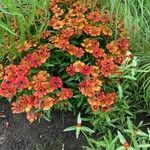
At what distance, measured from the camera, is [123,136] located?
2.21 meters

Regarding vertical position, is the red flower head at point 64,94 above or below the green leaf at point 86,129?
above

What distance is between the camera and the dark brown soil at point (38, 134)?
2260 millimetres

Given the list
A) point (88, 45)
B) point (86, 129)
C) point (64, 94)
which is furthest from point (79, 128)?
point (88, 45)

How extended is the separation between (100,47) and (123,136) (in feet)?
1.71

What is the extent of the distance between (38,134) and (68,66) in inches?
16.3

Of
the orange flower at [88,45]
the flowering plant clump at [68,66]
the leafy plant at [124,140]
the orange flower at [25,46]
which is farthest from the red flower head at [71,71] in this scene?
the leafy plant at [124,140]

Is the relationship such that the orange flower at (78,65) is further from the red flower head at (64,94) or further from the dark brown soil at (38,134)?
the dark brown soil at (38,134)

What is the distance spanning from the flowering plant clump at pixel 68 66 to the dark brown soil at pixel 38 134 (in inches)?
4.0

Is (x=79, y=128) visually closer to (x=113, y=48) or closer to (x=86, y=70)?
(x=86, y=70)

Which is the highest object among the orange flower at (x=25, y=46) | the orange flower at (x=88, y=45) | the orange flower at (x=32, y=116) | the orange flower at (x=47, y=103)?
the orange flower at (x=25, y=46)

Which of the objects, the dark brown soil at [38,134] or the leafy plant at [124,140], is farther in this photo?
the dark brown soil at [38,134]

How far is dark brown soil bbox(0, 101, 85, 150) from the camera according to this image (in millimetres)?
2260

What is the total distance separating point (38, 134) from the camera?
7.54ft

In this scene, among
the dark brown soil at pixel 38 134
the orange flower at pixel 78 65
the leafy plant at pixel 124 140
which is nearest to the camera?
the leafy plant at pixel 124 140
